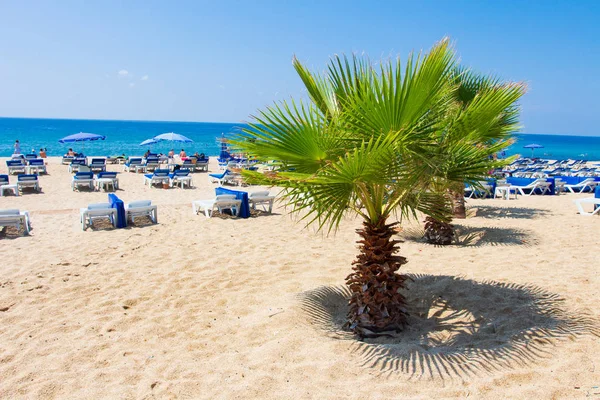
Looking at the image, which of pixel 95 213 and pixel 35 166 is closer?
pixel 95 213

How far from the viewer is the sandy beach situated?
305 centimetres

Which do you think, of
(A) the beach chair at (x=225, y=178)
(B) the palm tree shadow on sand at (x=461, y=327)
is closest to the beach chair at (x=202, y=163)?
(A) the beach chair at (x=225, y=178)

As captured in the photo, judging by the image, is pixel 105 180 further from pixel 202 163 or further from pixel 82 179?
pixel 202 163

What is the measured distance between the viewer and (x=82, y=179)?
14.2m

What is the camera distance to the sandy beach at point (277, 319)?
10.00ft

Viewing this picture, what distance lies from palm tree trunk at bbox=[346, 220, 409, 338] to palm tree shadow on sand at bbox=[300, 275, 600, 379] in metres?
0.13

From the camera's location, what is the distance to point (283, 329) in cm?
394

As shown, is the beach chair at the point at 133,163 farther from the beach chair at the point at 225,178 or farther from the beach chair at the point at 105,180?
the beach chair at the point at 105,180

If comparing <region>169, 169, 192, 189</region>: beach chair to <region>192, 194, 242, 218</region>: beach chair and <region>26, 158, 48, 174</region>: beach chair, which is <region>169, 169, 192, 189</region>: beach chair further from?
<region>26, 158, 48, 174</region>: beach chair

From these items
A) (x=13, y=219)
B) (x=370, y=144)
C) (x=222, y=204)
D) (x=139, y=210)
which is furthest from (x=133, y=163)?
(x=370, y=144)

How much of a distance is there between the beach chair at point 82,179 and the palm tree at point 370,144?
12141 millimetres

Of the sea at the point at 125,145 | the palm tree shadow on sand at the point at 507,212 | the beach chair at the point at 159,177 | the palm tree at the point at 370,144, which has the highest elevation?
the palm tree at the point at 370,144

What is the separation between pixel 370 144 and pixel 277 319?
2088 millimetres

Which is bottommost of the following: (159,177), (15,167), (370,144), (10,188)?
(10,188)
